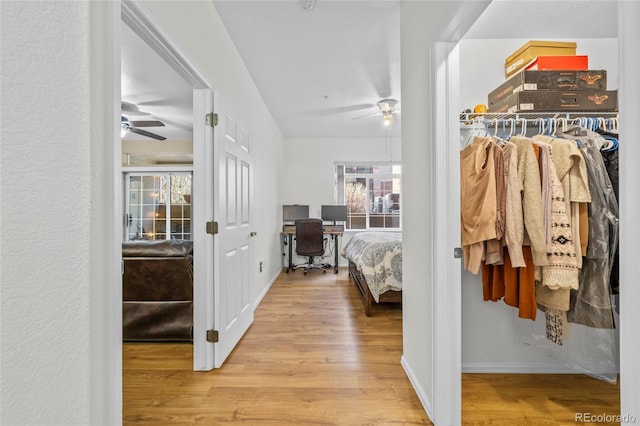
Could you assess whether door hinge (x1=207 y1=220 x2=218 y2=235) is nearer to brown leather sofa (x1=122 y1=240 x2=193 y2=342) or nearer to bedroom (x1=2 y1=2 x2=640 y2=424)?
brown leather sofa (x1=122 y1=240 x2=193 y2=342)

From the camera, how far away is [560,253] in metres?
1.48

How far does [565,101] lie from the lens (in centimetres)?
183

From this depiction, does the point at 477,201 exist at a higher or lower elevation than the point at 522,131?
lower

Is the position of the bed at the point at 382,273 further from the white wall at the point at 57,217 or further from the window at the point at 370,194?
the window at the point at 370,194

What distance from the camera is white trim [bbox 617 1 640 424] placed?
0.61 m

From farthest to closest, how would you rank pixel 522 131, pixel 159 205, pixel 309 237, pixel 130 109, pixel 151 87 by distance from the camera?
pixel 159 205 < pixel 309 237 < pixel 130 109 < pixel 151 87 < pixel 522 131

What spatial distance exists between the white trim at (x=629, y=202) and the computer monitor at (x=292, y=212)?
5.30 meters

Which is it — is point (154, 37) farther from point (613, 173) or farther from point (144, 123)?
point (144, 123)

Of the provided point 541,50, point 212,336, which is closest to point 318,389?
point 212,336

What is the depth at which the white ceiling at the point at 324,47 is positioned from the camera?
2.09m

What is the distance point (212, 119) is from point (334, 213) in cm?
392

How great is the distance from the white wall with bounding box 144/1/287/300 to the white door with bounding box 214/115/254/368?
0.22m

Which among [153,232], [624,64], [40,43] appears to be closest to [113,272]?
[40,43]

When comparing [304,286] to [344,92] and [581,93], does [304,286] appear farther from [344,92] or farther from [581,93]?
[581,93]
